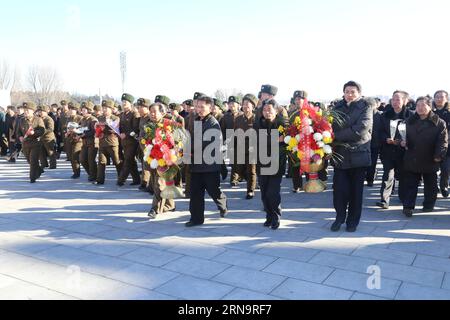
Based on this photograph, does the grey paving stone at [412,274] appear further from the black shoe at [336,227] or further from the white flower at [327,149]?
the white flower at [327,149]

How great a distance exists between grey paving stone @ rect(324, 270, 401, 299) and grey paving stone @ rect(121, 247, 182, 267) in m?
1.82

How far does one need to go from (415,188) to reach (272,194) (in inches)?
104

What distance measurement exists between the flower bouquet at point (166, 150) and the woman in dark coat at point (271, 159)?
4.22ft

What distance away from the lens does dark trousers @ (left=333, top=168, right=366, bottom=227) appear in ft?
19.4

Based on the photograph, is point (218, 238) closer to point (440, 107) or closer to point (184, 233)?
point (184, 233)

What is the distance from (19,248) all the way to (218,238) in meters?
2.57

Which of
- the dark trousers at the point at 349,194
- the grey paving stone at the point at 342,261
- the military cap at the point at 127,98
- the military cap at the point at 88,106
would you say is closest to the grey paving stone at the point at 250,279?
the grey paving stone at the point at 342,261

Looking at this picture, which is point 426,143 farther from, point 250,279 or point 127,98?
point 127,98

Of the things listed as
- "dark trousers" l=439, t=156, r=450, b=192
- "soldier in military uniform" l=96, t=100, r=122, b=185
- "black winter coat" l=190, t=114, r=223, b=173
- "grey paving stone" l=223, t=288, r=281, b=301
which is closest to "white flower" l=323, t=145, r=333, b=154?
"black winter coat" l=190, t=114, r=223, b=173

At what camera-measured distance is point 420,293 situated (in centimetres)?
389

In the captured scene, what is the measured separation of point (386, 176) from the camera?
743 cm

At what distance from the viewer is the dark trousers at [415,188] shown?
22.6 feet

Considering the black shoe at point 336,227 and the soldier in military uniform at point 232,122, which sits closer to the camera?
the black shoe at point 336,227

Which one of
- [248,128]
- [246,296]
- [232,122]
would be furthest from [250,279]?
[232,122]
